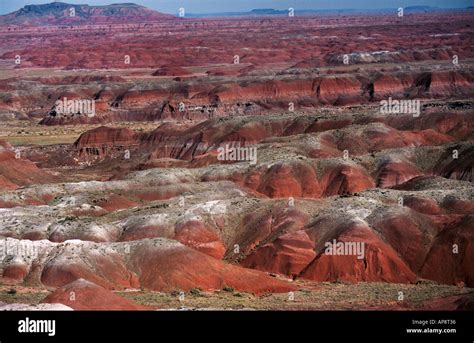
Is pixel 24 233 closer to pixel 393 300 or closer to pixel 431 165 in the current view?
pixel 393 300

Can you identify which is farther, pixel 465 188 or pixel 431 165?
pixel 431 165

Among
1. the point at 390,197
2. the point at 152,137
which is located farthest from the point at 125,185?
the point at 152,137

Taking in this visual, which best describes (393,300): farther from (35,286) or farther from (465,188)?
(465,188)

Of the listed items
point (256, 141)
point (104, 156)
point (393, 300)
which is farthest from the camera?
point (104, 156)
